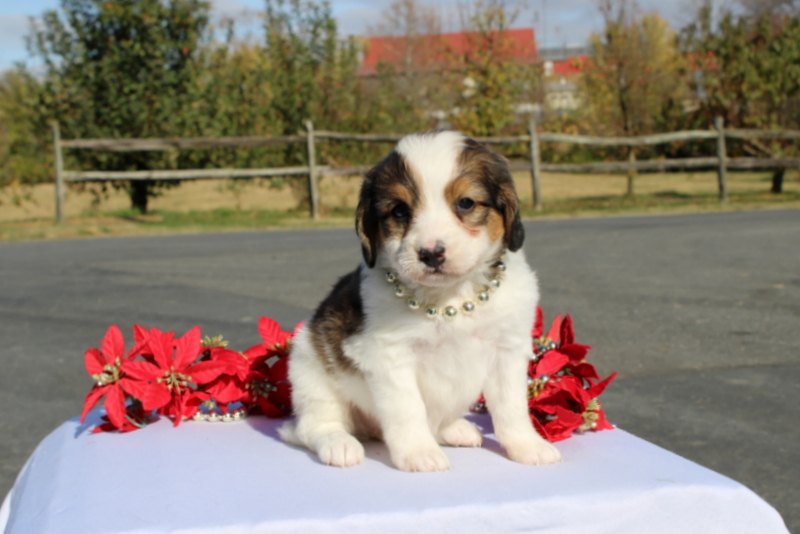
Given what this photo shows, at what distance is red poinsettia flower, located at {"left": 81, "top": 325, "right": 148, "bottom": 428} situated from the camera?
3.05 metres

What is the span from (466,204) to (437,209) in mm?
114

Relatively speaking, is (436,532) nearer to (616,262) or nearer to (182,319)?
(182,319)

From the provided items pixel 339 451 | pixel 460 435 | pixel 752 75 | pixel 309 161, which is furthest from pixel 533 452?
pixel 752 75

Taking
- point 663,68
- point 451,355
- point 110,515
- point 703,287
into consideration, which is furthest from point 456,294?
point 663,68

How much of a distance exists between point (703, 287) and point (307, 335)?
6.18 metres

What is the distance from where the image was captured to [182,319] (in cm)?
714

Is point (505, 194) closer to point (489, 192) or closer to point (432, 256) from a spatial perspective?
point (489, 192)

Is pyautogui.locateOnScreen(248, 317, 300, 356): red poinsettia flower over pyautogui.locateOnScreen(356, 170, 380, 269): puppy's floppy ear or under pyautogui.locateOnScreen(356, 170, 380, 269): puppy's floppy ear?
under

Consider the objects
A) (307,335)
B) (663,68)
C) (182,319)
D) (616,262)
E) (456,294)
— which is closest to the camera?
(456,294)

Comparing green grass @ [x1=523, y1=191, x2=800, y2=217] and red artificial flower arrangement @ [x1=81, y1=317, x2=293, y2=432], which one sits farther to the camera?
green grass @ [x1=523, y1=191, x2=800, y2=217]

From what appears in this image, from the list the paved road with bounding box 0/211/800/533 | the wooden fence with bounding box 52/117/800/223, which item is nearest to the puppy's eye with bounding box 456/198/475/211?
the paved road with bounding box 0/211/800/533

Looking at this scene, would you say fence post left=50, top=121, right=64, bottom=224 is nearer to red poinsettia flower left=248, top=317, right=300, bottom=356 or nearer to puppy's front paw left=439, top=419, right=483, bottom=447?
red poinsettia flower left=248, top=317, right=300, bottom=356

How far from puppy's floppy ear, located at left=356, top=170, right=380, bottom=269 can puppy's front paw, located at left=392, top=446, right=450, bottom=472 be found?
2.15 ft

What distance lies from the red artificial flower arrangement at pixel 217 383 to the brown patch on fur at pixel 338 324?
0.57 metres
